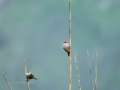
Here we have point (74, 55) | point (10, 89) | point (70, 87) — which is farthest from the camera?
point (74, 55)

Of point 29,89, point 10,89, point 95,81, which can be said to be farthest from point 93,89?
point 10,89

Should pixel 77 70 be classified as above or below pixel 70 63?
below

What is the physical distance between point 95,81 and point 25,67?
9.32 feet

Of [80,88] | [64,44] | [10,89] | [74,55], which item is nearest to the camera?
[10,89]

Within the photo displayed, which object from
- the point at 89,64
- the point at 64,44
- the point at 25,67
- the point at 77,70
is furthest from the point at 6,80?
the point at 64,44

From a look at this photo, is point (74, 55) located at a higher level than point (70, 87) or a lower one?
higher

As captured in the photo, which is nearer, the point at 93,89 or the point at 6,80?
the point at 6,80

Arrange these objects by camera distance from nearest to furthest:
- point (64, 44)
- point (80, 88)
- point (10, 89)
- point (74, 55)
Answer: point (10, 89), point (80, 88), point (74, 55), point (64, 44)

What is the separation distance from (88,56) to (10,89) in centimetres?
329

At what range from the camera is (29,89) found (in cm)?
630

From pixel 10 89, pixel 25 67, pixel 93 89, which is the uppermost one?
pixel 25 67

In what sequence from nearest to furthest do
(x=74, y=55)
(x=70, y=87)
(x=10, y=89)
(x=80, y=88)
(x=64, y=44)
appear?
1. (x=10, y=89)
2. (x=70, y=87)
3. (x=80, y=88)
4. (x=74, y=55)
5. (x=64, y=44)

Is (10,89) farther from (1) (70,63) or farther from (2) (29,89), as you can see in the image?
(1) (70,63)

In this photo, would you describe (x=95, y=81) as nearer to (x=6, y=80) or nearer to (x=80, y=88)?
(x=80, y=88)
